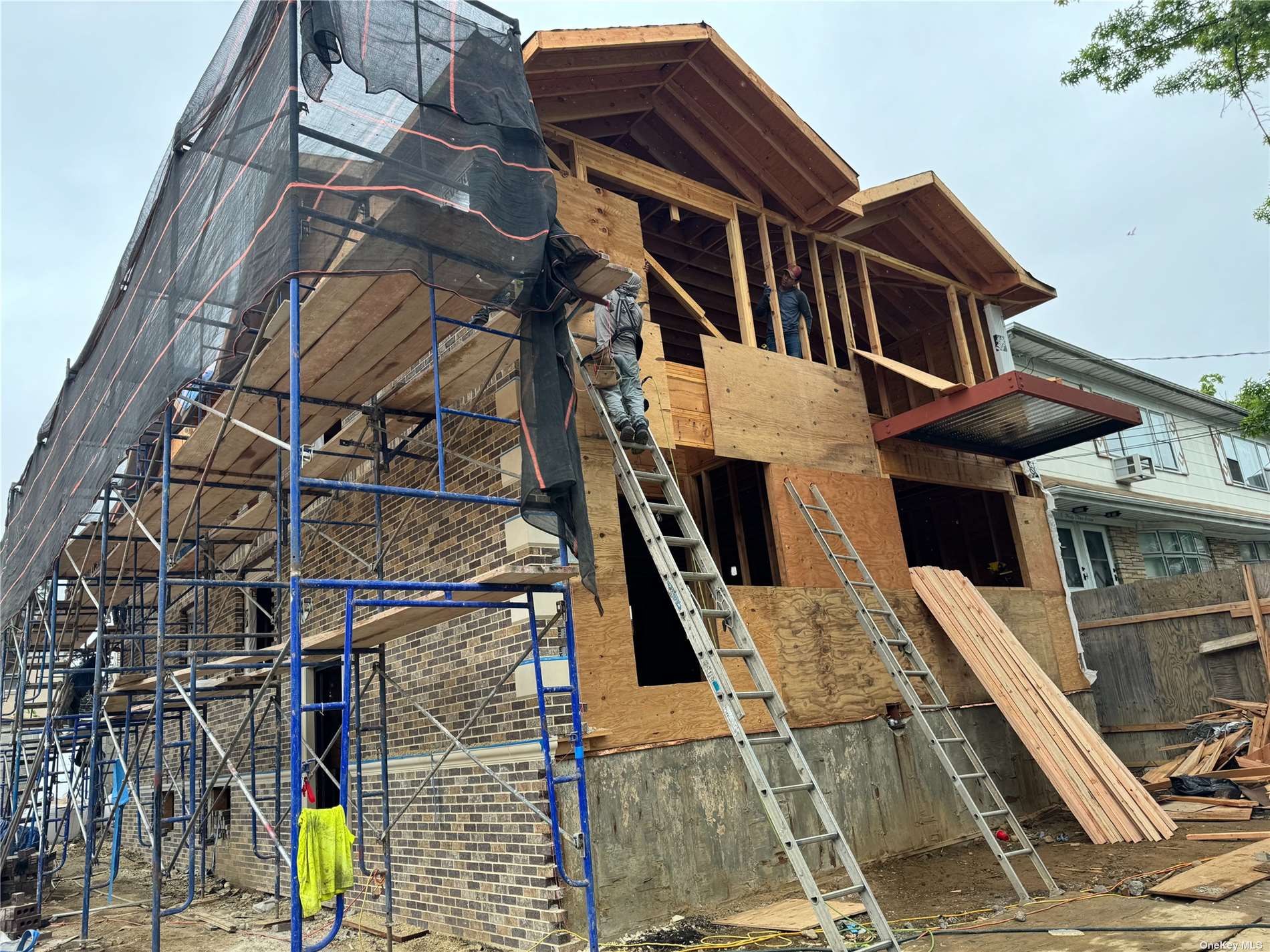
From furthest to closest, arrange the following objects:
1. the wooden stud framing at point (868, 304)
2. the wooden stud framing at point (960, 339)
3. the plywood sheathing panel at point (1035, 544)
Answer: the wooden stud framing at point (960, 339), the plywood sheathing panel at point (1035, 544), the wooden stud framing at point (868, 304)

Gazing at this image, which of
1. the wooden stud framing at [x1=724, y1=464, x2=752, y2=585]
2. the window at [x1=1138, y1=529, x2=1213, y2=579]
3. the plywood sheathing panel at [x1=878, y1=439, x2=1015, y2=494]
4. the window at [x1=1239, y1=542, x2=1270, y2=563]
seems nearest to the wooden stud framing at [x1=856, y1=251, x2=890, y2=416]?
the plywood sheathing panel at [x1=878, y1=439, x2=1015, y2=494]

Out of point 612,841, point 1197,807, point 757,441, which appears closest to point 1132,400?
point 1197,807

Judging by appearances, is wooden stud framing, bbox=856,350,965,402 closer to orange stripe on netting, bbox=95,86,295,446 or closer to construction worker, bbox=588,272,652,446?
construction worker, bbox=588,272,652,446

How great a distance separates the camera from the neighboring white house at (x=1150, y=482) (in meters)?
16.4

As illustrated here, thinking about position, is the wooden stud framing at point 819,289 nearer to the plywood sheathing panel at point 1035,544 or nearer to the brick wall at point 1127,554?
the plywood sheathing panel at point 1035,544

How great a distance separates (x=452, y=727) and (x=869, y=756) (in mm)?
4240

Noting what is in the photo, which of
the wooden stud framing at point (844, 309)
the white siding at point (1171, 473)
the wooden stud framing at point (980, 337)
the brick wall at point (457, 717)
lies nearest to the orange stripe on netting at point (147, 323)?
the brick wall at point (457, 717)

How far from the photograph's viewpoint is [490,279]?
5.89 metres

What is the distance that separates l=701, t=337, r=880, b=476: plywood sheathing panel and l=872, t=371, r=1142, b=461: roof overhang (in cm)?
54

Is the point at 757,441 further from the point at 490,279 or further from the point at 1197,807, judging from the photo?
the point at 1197,807

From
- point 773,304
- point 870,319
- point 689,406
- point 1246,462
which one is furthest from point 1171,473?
point 689,406

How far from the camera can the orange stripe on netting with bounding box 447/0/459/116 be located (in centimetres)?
596

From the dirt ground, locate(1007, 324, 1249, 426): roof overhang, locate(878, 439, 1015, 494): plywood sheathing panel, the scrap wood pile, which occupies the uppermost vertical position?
locate(1007, 324, 1249, 426): roof overhang

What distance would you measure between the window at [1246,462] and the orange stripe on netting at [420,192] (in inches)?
885
